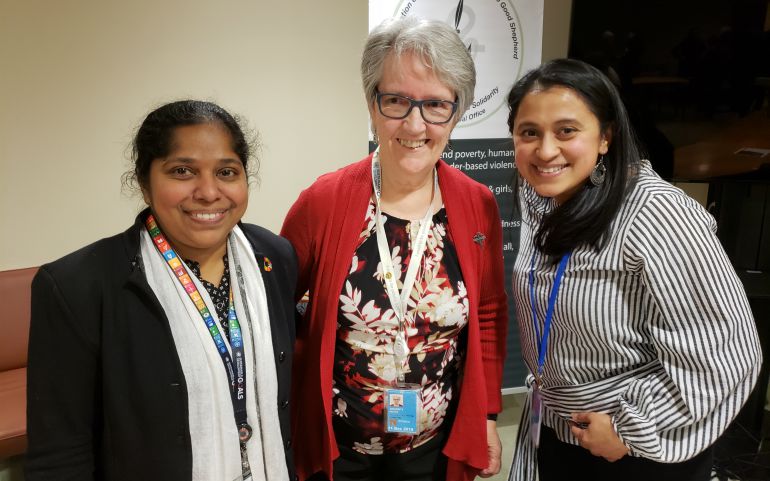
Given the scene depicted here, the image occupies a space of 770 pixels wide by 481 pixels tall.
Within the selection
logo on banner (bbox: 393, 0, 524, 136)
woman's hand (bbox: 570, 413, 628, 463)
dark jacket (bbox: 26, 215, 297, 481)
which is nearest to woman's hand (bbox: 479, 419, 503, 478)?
woman's hand (bbox: 570, 413, 628, 463)

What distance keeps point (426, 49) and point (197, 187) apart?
69 centimetres

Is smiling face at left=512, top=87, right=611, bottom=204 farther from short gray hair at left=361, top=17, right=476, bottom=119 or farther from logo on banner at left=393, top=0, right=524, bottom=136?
logo on banner at left=393, top=0, right=524, bottom=136

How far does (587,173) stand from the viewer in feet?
4.49

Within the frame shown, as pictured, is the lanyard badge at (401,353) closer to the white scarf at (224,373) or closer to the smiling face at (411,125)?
the smiling face at (411,125)

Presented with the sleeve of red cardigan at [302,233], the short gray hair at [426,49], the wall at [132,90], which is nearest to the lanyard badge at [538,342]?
the short gray hair at [426,49]

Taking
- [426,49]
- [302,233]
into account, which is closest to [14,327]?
[302,233]

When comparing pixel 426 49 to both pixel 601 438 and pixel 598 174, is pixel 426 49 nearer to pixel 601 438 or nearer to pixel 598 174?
pixel 598 174

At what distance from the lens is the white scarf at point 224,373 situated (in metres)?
1.18

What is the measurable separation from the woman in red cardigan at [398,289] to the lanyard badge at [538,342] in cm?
15

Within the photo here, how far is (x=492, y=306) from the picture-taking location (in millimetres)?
1693

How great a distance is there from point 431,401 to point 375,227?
0.54 metres

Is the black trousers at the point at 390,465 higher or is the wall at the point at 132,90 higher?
the wall at the point at 132,90

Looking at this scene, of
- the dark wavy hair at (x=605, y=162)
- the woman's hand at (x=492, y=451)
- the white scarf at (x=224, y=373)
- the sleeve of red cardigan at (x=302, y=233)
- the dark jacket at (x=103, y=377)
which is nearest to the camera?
the dark jacket at (x=103, y=377)

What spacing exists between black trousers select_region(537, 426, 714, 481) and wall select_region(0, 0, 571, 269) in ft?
7.03
